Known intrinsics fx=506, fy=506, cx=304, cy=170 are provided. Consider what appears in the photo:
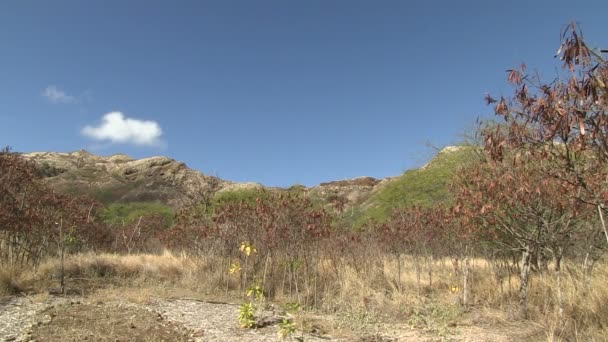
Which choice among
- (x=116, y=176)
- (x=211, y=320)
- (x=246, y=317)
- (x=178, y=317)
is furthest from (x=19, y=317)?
(x=116, y=176)

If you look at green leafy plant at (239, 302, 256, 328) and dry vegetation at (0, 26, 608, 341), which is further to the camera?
green leafy plant at (239, 302, 256, 328)

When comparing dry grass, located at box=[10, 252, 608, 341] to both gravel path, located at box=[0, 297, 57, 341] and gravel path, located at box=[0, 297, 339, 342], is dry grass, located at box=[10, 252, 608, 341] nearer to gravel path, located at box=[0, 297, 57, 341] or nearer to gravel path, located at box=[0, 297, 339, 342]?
gravel path, located at box=[0, 297, 339, 342]

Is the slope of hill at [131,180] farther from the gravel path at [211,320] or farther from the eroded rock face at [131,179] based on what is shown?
the gravel path at [211,320]

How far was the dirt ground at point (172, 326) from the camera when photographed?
7.71 metres

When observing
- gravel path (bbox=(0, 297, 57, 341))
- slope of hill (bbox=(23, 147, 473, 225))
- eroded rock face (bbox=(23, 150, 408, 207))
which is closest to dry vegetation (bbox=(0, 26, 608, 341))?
gravel path (bbox=(0, 297, 57, 341))

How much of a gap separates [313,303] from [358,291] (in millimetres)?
1146

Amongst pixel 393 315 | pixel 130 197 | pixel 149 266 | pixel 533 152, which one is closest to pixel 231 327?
pixel 393 315

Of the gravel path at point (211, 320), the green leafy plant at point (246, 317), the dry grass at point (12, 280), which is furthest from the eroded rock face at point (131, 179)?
the green leafy plant at point (246, 317)

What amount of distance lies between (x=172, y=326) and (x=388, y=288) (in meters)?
6.33

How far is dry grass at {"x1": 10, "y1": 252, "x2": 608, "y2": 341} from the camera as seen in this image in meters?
8.22

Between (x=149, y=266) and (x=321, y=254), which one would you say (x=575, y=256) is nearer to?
(x=321, y=254)

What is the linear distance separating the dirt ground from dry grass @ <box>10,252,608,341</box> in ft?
0.68

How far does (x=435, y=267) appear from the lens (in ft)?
48.8

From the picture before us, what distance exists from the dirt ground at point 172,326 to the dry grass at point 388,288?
207 millimetres
